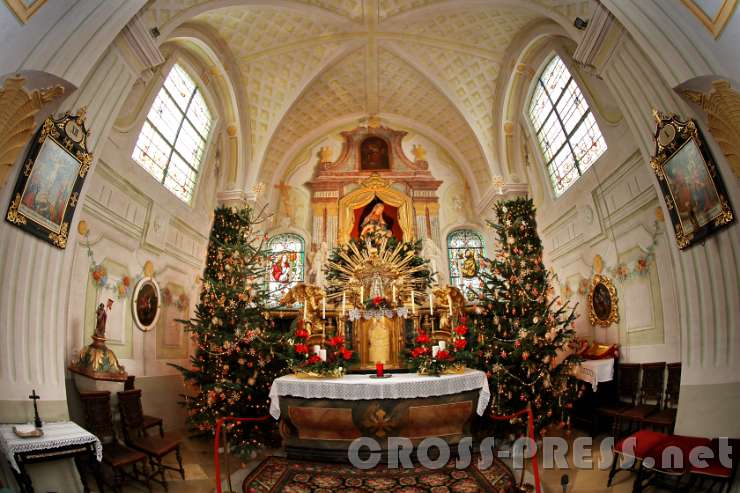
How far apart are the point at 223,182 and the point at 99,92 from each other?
635 centimetres

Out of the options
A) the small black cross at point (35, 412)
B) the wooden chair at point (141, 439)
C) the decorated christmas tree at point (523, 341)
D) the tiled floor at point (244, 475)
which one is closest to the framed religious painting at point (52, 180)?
the small black cross at point (35, 412)

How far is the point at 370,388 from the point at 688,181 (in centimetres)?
533

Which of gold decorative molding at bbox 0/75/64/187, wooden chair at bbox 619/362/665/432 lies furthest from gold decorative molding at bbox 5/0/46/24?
wooden chair at bbox 619/362/665/432

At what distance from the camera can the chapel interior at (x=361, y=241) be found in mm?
5199

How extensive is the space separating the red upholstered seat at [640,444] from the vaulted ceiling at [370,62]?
7.48 meters

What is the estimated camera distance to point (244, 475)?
20.9 ft

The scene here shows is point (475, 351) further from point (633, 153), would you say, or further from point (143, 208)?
point (143, 208)

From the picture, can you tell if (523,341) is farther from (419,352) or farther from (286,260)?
(286,260)

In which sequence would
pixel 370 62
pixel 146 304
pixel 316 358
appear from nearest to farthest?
1. pixel 316 358
2. pixel 146 304
3. pixel 370 62

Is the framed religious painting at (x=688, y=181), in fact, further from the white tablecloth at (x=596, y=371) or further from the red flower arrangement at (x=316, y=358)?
the red flower arrangement at (x=316, y=358)

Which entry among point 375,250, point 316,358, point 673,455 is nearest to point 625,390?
point 673,455

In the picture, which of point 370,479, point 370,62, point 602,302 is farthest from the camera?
point 370,62

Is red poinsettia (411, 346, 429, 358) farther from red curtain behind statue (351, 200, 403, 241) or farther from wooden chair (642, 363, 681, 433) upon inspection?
red curtain behind statue (351, 200, 403, 241)

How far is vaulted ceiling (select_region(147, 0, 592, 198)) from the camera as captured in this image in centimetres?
1071
